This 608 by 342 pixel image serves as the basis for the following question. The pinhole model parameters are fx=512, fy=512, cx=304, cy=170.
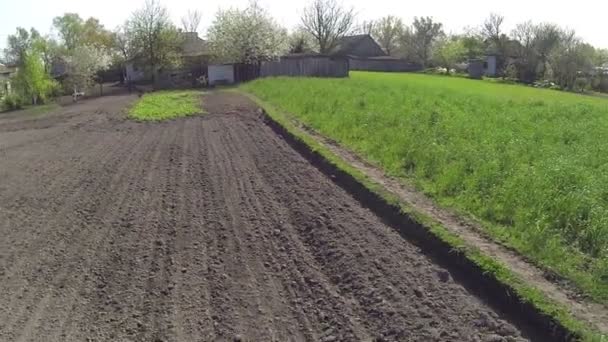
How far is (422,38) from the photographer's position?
303 feet

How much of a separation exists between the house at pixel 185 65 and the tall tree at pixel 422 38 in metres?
40.8

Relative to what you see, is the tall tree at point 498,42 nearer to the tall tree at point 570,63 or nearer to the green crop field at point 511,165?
the tall tree at point 570,63

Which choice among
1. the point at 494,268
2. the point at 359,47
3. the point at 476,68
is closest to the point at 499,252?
the point at 494,268

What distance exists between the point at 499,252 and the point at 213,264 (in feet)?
11.8

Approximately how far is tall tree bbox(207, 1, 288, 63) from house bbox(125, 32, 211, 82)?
2.71 metres

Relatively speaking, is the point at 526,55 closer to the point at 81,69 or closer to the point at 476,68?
the point at 476,68

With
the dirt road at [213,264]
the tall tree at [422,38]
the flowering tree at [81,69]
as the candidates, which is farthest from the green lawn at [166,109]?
the tall tree at [422,38]

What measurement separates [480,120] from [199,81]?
122 ft

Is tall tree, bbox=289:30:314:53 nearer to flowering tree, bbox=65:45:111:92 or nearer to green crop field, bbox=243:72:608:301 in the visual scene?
flowering tree, bbox=65:45:111:92

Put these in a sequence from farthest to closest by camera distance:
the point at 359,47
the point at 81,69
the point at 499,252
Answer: the point at 359,47, the point at 81,69, the point at 499,252

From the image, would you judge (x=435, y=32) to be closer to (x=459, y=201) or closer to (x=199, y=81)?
(x=199, y=81)

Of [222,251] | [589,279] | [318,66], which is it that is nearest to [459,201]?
[589,279]

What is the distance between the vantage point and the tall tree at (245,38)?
50.1 metres

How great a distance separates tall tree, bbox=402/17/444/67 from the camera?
89.5 metres
